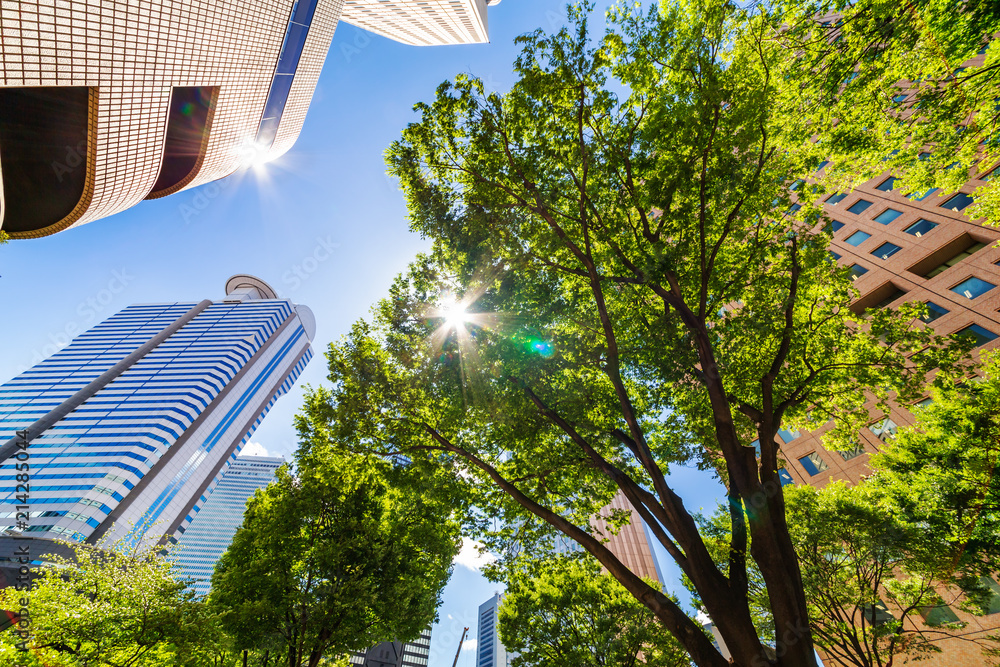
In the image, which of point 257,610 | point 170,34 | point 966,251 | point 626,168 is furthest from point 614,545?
point 170,34

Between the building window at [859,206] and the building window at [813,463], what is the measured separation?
62.3 feet

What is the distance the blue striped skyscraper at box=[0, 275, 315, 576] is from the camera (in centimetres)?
5269

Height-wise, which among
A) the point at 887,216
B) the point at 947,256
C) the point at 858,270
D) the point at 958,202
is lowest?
the point at 947,256

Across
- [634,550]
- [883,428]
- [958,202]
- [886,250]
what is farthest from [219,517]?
[958,202]

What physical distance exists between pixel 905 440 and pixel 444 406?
16.5 metres

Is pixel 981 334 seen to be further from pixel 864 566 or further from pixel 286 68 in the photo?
pixel 286 68

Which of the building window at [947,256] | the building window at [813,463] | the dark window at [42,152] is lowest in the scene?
the dark window at [42,152]

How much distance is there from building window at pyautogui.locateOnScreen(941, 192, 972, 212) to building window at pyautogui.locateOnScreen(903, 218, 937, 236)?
1.09 meters

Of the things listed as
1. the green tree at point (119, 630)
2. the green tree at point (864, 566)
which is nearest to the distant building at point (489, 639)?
the green tree at point (864, 566)

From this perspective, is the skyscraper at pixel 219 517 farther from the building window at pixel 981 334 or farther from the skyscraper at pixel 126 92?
the building window at pixel 981 334

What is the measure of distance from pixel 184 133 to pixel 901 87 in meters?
27.7

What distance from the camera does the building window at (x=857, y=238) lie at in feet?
85.1

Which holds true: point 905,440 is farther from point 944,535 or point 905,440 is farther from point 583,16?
point 583,16

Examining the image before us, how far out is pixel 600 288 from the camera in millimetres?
7594
